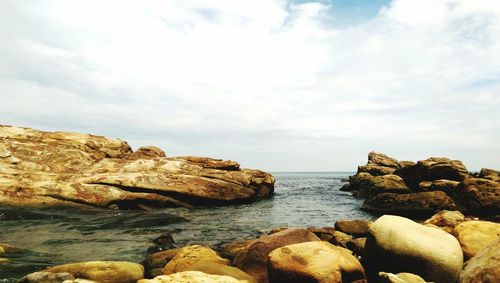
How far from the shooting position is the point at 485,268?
5445 millimetres

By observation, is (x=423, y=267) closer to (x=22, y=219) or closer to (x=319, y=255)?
(x=319, y=255)

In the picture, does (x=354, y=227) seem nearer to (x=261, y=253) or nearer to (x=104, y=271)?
(x=261, y=253)

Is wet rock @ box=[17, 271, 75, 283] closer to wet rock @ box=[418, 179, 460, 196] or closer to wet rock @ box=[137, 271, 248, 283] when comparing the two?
wet rock @ box=[137, 271, 248, 283]

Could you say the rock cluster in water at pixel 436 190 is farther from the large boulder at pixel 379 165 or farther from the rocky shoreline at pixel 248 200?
the large boulder at pixel 379 165

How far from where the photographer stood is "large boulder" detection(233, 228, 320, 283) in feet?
24.0

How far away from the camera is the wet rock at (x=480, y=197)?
1808cm

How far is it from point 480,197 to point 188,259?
18.3 metres

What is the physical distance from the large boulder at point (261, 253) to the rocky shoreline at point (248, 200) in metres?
0.03

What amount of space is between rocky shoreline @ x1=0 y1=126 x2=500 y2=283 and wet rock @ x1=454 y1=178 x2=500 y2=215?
0.18 ft

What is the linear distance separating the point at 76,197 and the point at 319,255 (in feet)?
61.6

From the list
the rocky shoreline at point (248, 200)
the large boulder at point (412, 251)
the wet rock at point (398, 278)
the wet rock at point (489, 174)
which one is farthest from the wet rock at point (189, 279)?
the wet rock at point (489, 174)

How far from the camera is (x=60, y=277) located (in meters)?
6.39

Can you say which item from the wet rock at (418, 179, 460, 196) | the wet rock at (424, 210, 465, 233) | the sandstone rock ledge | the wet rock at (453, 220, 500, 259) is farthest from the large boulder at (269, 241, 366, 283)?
the wet rock at (418, 179, 460, 196)

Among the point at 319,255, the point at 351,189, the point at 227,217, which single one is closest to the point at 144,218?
the point at 227,217
